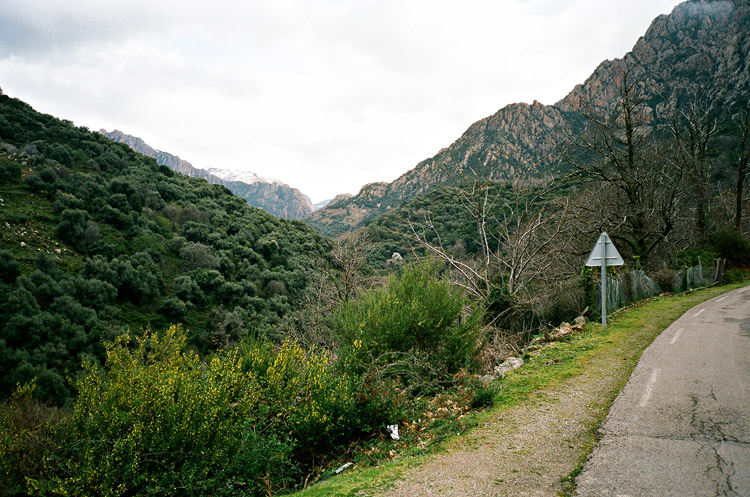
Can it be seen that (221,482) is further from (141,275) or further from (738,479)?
(141,275)

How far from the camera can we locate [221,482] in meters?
3.97

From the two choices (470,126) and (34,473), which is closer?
(34,473)

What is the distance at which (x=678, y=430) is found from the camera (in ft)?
13.7

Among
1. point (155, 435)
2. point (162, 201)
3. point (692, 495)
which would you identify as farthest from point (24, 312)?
point (692, 495)

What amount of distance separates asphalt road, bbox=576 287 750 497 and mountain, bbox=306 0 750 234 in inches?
1756

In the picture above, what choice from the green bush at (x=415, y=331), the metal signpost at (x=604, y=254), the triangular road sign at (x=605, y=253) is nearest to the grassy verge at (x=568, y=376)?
the green bush at (x=415, y=331)

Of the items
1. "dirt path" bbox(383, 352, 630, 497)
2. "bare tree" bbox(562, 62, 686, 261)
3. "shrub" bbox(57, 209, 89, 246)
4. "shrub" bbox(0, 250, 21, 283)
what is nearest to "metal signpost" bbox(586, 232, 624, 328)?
"dirt path" bbox(383, 352, 630, 497)

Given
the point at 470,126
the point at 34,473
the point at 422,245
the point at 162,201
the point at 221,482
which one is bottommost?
the point at 221,482

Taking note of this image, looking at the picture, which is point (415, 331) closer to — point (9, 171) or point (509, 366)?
point (509, 366)

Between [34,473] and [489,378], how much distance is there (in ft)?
20.3

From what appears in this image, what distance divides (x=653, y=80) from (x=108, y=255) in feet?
296

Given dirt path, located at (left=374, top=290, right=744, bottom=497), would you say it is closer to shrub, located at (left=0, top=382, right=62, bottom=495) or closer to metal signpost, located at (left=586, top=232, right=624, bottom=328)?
shrub, located at (left=0, top=382, right=62, bottom=495)

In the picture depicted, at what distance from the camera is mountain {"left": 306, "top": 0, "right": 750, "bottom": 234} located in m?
67.4

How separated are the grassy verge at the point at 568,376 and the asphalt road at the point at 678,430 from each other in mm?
201
